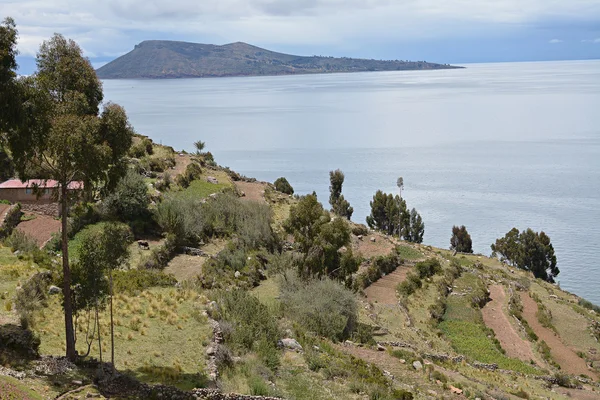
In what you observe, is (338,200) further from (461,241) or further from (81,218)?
(81,218)

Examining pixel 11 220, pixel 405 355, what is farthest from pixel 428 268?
pixel 11 220

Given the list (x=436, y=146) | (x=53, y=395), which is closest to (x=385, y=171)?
(x=436, y=146)

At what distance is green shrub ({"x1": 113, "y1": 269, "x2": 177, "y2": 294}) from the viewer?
18.9 metres

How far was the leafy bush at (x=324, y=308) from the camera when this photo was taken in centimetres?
2064

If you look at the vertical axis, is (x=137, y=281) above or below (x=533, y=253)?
above

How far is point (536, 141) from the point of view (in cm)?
11200

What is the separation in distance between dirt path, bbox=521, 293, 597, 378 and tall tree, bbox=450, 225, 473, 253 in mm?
22594

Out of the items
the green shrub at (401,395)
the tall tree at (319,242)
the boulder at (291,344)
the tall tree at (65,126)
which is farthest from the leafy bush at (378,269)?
the tall tree at (65,126)

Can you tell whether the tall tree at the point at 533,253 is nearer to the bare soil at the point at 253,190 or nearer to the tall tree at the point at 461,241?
the tall tree at the point at 461,241

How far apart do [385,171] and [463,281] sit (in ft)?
175

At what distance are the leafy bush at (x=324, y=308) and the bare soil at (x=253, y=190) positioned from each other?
19.1 metres

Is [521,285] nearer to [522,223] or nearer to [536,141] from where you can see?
[522,223]

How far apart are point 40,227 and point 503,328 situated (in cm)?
2286

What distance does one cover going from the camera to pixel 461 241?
55500mm
